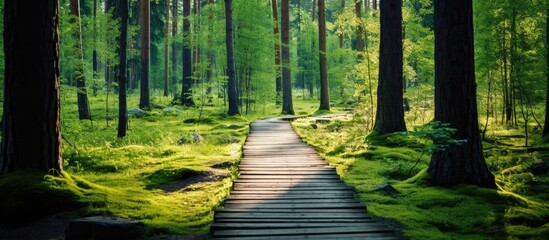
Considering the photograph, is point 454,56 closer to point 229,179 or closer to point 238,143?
point 229,179

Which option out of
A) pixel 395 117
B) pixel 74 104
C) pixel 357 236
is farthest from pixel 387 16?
pixel 74 104

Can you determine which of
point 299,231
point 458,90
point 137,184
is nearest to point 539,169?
point 458,90

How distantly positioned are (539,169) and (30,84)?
417 inches

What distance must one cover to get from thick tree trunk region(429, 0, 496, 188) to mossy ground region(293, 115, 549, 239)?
0.37 meters

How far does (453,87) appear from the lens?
750 centimetres

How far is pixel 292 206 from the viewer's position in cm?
621

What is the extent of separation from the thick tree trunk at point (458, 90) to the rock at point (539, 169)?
3.02 meters

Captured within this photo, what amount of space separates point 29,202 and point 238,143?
7696mm

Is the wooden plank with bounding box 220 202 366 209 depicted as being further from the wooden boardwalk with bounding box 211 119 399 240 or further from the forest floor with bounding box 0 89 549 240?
the forest floor with bounding box 0 89 549 240

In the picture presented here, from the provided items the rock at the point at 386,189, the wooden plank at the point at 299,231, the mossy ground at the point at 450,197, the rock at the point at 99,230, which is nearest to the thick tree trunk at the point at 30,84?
the rock at the point at 99,230

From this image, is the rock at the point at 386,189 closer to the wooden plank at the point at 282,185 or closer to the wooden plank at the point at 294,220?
the wooden plank at the point at 282,185

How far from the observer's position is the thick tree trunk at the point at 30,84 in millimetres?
6352

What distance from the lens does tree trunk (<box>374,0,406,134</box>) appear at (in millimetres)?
12953

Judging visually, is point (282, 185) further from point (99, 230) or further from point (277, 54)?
point (277, 54)
